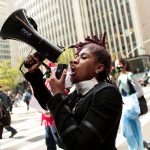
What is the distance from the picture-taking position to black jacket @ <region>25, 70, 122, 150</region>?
5.19 ft

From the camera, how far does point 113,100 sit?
1.66 m

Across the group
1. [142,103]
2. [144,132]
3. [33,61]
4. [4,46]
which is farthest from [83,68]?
[4,46]

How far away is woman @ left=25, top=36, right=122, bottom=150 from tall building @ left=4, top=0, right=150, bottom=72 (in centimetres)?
6051

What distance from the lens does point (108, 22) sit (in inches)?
3145

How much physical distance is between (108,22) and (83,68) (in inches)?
3133

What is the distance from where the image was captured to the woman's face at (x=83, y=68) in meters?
1.79

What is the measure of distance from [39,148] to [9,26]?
17.9 feet

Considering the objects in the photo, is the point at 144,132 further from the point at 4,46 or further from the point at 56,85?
the point at 4,46

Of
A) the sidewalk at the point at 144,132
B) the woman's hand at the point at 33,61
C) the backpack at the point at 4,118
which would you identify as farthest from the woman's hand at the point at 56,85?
the backpack at the point at 4,118

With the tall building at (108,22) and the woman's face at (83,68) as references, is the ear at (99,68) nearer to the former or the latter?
the woman's face at (83,68)

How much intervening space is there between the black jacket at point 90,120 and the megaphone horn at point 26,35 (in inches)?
12.7

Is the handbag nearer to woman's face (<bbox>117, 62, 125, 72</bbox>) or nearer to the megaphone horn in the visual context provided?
woman's face (<bbox>117, 62, 125, 72</bbox>)

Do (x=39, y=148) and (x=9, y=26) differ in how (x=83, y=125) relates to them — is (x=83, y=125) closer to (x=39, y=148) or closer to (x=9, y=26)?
(x=9, y=26)

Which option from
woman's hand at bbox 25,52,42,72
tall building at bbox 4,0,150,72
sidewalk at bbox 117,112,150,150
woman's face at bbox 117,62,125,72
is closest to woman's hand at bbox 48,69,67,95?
woman's hand at bbox 25,52,42,72
